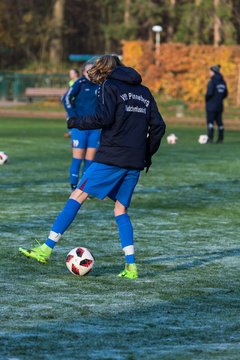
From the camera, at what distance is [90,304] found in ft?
30.1

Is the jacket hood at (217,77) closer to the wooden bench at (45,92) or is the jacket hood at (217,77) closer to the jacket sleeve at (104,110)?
the jacket sleeve at (104,110)

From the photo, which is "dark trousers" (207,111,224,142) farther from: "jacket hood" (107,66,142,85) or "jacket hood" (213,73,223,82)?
"jacket hood" (107,66,142,85)

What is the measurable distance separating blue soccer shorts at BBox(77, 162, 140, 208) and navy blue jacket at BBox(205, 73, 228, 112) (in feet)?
71.8

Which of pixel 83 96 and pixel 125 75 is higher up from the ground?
pixel 125 75

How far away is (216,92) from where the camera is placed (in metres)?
32.5

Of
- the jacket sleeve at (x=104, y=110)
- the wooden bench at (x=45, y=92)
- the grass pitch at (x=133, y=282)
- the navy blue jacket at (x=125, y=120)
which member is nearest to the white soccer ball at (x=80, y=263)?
the grass pitch at (x=133, y=282)

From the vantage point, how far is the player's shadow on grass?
11289 mm

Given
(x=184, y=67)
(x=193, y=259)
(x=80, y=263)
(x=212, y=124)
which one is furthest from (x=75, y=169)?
(x=184, y=67)

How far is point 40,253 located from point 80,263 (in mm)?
595

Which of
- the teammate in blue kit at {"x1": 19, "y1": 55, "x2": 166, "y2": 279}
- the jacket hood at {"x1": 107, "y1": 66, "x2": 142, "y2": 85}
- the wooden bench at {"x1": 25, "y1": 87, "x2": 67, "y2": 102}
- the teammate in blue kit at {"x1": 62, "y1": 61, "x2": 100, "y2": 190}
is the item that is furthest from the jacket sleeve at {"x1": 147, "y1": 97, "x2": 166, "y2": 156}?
the wooden bench at {"x1": 25, "y1": 87, "x2": 67, "y2": 102}

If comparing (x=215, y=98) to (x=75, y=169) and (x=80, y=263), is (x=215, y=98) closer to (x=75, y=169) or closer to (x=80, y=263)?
(x=75, y=169)

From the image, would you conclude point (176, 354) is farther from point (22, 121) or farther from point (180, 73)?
point (180, 73)

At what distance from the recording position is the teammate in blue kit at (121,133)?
10250 millimetres

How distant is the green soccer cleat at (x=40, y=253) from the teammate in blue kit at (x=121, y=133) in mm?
690
